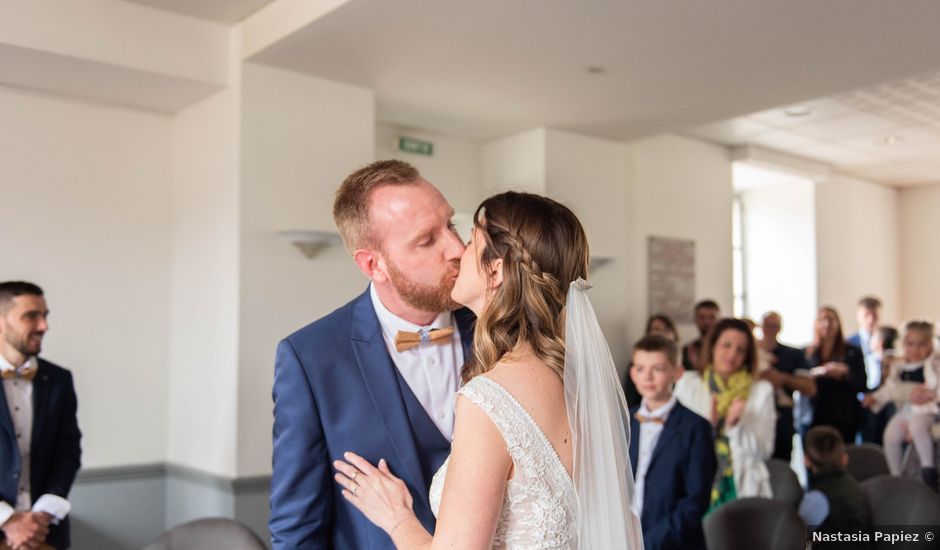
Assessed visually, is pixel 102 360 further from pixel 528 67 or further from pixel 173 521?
pixel 528 67

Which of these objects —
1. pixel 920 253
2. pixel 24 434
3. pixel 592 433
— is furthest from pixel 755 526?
pixel 920 253

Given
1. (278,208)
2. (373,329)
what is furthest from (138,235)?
(373,329)

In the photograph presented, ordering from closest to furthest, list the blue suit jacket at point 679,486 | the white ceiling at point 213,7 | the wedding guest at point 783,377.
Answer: the blue suit jacket at point 679,486
the white ceiling at point 213,7
the wedding guest at point 783,377

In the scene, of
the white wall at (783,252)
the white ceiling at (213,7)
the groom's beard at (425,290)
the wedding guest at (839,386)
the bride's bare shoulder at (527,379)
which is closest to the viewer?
the bride's bare shoulder at (527,379)

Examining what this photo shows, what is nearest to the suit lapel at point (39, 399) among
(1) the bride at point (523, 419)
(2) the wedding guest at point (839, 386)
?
(1) the bride at point (523, 419)

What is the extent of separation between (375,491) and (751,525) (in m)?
2.20

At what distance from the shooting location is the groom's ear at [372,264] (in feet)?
7.00

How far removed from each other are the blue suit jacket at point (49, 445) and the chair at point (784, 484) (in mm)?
3485

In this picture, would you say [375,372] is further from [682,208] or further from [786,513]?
[682,208]

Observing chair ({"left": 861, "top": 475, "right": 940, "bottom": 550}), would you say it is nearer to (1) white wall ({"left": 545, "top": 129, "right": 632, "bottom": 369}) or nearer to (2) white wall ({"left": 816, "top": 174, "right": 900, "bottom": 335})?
(1) white wall ({"left": 545, "top": 129, "right": 632, "bottom": 369})

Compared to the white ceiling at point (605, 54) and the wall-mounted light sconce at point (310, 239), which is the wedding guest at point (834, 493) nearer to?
the white ceiling at point (605, 54)

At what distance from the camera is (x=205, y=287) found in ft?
17.4

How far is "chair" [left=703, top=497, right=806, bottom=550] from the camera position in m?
3.47

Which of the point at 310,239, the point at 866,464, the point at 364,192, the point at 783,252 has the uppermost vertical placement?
the point at 783,252
